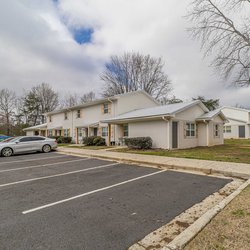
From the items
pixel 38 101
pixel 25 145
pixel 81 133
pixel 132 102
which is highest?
pixel 38 101

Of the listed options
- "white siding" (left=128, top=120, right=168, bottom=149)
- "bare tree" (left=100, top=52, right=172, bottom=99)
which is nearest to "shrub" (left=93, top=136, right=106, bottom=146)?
"white siding" (left=128, top=120, right=168, bottom=149)

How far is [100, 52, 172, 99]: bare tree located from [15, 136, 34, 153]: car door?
24.7 m

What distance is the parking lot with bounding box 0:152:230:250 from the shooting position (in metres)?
3.10

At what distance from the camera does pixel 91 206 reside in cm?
444

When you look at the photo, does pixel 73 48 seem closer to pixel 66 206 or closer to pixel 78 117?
pixel 78 117

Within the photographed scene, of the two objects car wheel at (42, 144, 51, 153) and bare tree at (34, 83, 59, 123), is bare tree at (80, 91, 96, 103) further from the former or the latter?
car wheel at (42, 144, 51, 153)

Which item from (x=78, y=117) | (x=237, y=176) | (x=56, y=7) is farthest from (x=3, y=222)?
(x=78, y=117)

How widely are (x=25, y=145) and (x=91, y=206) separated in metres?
13.6

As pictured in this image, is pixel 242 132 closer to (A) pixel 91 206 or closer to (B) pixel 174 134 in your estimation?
(B) pixel 174 134

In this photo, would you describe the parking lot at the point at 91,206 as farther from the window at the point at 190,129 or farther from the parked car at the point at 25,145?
the window at the point at 190,129

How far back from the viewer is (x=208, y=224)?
3.39 metres

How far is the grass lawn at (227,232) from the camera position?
273 cm

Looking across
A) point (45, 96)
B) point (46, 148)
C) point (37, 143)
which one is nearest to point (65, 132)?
point (46, 148)

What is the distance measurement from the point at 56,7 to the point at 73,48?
6549 mm
